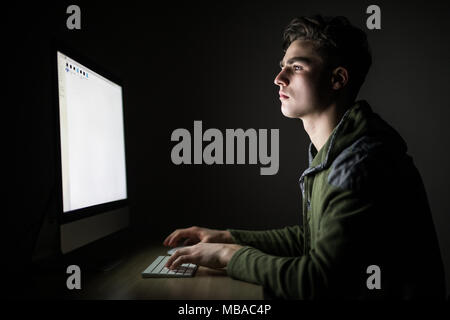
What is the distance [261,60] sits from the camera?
1.55 metres

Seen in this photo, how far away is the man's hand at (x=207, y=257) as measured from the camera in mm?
900

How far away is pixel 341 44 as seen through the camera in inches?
41.1

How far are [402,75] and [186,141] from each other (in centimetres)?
107

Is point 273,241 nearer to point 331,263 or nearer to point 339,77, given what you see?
point 331,263

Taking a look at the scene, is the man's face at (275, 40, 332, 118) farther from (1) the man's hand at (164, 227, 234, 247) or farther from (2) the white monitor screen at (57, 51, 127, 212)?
(2) the white monitor screen at (57, 51, 127, 212)

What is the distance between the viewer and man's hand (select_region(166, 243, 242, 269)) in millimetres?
900

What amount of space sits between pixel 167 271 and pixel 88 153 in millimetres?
440

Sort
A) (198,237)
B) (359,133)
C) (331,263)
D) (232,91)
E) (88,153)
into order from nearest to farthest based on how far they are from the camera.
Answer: (331,263) → (359,133) → (88,153) → (198,237) → (232,91)

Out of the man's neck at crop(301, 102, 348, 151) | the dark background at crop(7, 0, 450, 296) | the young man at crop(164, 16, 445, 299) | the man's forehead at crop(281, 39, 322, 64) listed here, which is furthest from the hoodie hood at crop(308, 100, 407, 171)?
the dark background at crop(7, 0, 450, 296)

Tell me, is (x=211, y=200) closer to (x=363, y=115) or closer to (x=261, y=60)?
(x=261, y=60)

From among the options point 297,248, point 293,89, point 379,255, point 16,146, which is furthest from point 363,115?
point 16,146

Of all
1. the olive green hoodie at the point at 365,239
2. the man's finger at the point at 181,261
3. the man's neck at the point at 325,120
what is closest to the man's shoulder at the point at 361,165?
the olive green hoodie at the point at 365,239

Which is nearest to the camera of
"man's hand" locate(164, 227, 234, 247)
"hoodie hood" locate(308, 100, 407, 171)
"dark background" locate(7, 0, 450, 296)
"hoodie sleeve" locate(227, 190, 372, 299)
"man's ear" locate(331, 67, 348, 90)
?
"hoodie sleeve" locate(227, 190, 372, 299)

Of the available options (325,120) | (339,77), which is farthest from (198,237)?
(339,77)
